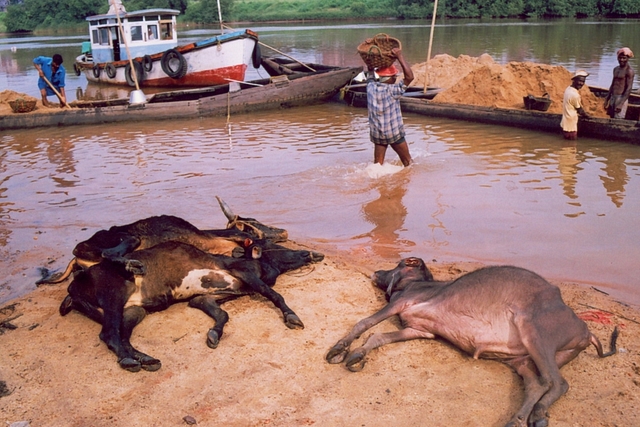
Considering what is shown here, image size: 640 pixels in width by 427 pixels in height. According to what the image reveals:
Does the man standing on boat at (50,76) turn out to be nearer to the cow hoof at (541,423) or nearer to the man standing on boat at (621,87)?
the man standing on boat at (621,87)

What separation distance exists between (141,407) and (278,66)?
1564cm

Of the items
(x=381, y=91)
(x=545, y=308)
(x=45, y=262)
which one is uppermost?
(x=381, y=91)

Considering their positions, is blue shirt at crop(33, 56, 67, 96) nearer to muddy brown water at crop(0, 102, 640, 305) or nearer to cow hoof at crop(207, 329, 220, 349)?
muddy brown water at crop(0, 102, 640, 305)

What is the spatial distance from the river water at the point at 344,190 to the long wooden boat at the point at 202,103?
312 millimetres

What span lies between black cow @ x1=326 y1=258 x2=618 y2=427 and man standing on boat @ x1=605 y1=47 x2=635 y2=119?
7529mm

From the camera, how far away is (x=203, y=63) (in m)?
18.6

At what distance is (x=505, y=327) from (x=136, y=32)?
19194 mm

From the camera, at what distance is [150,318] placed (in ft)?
13.3

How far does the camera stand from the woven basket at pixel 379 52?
22.5 ft

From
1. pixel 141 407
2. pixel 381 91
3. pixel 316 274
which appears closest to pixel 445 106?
pixel 381 91

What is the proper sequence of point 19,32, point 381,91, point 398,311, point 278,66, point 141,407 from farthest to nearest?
point 19,32 < point 278,66 < point 381,91 < point 398,311 < point 141,407

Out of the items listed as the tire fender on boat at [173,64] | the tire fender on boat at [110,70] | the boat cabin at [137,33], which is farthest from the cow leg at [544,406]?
the tire fender on boat at [110,70]

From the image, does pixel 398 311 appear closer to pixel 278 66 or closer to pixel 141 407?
pixel 141 407

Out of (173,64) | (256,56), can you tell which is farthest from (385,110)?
(173,64)
